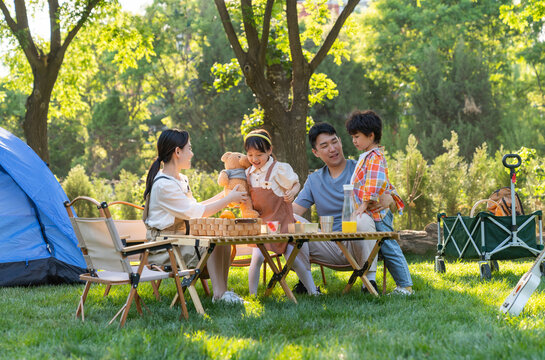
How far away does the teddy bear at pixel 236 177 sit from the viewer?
5000 mm

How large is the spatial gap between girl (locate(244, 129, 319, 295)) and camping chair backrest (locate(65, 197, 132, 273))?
4.75ft

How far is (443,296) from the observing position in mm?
4895

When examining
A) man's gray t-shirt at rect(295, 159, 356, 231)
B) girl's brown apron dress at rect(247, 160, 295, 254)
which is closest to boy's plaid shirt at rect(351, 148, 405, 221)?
man's gray t-shirt at rect(295, 159, 356, 231)

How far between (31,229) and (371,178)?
12.7 feet

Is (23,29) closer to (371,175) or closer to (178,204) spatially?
(178,204)

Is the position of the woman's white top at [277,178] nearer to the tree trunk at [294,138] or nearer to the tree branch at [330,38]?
the tree trunk at [294,138]

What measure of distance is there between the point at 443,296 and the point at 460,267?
2604 mm

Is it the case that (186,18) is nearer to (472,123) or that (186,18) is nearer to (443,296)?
(472,123)

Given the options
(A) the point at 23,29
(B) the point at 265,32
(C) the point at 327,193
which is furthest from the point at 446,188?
(A) the point at 23,29

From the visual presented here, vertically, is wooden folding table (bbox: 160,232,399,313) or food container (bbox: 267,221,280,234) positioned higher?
food container (bbox: 267,221,280,234)

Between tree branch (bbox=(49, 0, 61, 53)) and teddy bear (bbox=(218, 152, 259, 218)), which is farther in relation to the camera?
tree branch (bbox=(49, 0, 61, 53))

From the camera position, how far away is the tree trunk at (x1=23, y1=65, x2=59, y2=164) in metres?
10.2

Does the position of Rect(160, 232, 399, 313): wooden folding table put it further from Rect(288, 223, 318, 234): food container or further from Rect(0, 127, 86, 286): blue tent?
Rect(0, 127, 86, 286): blue tent

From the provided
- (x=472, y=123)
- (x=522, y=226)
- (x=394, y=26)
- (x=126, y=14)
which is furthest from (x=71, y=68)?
(x=394, y=26)
